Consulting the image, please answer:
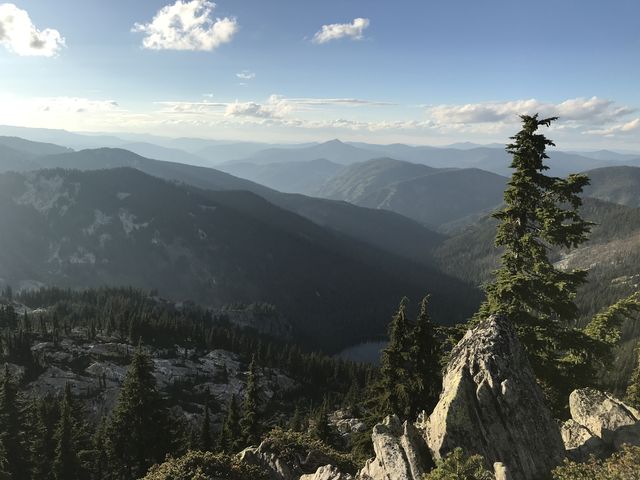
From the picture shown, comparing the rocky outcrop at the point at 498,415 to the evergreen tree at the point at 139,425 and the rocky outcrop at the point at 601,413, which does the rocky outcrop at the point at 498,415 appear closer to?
the rocky outcrop at the point at 601,413

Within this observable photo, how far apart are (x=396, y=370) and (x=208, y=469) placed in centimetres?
1619

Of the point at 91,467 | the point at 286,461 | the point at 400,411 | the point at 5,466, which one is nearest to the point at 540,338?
the point at 400,411

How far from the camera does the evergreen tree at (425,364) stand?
111 feet

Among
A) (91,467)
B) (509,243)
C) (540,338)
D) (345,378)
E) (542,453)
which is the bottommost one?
(345,378)

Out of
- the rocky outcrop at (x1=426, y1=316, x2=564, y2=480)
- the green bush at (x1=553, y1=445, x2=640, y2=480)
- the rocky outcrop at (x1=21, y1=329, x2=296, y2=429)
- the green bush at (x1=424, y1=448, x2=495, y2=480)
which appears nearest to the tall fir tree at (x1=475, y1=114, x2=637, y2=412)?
the rocky outcrop at (x1=426, y1=316, x2=564, y2=480)

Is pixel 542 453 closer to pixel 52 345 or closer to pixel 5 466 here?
pixel 5 466

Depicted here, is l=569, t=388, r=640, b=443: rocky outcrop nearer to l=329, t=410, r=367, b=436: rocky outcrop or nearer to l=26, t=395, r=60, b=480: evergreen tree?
l=26, t=395, r=60, b=480: evergreen tree

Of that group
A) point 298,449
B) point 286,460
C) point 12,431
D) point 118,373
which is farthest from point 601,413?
point 118,373

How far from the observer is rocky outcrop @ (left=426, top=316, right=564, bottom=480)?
1983cm

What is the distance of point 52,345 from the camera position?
14300cm

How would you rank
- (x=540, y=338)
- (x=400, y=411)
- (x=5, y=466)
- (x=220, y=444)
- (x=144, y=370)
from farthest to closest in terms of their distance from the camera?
1. (x=220, y=444)
2. (x=5, y=466)
3. (x=144, y=370)
4. (x=400, y=411)
5. (x=540, y=338)

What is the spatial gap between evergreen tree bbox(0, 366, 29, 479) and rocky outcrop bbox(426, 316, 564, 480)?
184 ft

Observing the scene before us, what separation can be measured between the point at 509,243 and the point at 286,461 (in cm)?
2071

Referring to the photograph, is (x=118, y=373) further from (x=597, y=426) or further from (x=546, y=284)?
(x=597, y=426)
